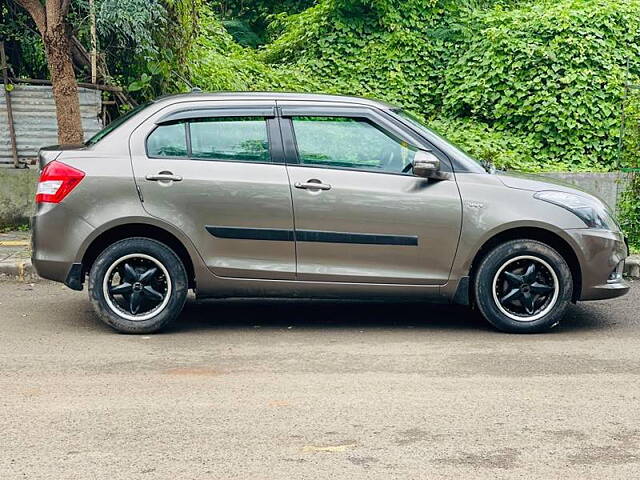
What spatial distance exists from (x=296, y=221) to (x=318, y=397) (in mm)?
1844

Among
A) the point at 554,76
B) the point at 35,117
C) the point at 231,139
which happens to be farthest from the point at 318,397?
the point at 554,76

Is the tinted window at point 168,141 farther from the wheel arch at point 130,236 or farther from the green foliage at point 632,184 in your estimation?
the green foliage at point 632,184

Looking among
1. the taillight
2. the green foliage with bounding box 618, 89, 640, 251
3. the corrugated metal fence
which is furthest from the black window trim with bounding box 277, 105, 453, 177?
the corrugated metal fence

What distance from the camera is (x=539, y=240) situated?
24.2 feet

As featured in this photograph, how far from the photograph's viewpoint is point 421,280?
726cm

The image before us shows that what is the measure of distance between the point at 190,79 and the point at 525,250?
7.23 meters

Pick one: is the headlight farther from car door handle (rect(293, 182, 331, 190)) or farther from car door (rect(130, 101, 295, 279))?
car door (rect(130, 101, 295, 279))

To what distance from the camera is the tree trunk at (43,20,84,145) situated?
10.4 m

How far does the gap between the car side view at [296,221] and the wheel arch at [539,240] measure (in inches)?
0.4

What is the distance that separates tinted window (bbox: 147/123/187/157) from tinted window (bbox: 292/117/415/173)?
86cm

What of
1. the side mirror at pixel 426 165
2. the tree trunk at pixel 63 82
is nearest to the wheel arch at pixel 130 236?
the side mirror at pixel 426 165

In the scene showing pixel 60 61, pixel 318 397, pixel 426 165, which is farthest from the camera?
pixel 60 61

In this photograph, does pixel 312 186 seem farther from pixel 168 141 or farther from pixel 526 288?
pixel 526 288

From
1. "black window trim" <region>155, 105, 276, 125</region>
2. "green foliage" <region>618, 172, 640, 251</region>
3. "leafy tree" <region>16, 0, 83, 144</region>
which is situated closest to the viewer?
"black window trim" <region>155, 105, 276, 125</region>
